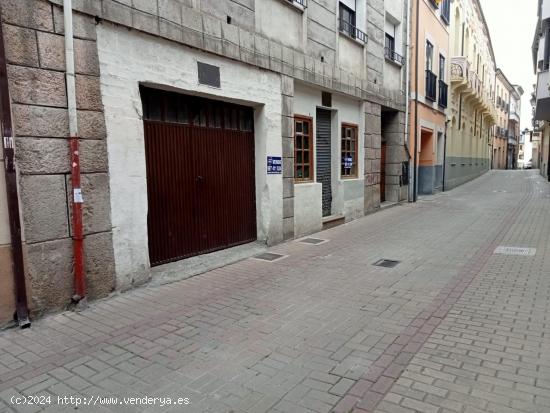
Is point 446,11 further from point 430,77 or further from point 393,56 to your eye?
point 393,56

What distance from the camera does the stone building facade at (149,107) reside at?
4.04 metres

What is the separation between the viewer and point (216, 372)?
3.13 meters

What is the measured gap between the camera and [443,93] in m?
17.9

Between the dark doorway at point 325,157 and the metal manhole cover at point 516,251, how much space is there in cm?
388

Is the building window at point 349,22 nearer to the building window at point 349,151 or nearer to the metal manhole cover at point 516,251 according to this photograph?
the building window at point 349,151

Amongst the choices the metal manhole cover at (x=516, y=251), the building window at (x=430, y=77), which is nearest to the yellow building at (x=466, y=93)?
the building window at (x=430, y=77)

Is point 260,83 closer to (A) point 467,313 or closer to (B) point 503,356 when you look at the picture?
(A) point 467,313

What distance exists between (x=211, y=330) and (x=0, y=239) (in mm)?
2186

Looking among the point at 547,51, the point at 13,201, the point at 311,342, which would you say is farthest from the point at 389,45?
the point at 13,201

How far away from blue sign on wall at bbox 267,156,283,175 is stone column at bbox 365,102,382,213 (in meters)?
4.28

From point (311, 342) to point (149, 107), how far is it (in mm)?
3773

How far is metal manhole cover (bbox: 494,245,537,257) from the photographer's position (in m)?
6.78

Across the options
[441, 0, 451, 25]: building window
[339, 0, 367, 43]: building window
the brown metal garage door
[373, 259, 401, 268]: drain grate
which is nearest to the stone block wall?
the brown metal garage door

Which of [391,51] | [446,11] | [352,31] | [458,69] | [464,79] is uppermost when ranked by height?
[446,11]
